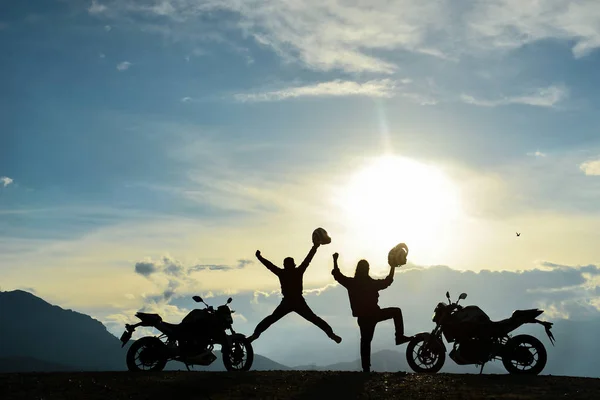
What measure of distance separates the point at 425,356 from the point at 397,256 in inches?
149

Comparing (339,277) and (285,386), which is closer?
(285,386)

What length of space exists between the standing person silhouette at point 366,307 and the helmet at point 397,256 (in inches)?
25.5

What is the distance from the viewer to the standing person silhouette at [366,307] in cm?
2139

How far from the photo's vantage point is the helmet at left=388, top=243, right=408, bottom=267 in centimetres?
2298

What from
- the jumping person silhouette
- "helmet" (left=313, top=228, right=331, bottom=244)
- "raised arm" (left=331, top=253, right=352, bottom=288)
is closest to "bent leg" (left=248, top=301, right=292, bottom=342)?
the jumping person silhouette

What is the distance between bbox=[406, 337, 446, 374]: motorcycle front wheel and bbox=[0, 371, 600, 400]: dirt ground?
177cm

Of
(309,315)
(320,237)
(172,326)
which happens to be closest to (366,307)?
(309,315)

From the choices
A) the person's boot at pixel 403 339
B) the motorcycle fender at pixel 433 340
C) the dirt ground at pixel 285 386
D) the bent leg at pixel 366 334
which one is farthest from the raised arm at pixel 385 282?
the dirt ground at pixel 285 386

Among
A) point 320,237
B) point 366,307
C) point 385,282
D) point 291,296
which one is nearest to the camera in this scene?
point 366,307

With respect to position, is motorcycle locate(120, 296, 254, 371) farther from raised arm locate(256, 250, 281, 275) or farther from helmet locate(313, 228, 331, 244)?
helmet locate(313, 228, 331, 244)

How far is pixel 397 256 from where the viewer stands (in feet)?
75.6

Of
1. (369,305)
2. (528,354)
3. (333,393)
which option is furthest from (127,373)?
(528,354)

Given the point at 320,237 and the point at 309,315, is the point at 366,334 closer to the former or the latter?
the point at 309,315

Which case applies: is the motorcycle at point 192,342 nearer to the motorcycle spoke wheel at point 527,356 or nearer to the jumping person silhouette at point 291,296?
the jumping person silhouette at point 291,296
